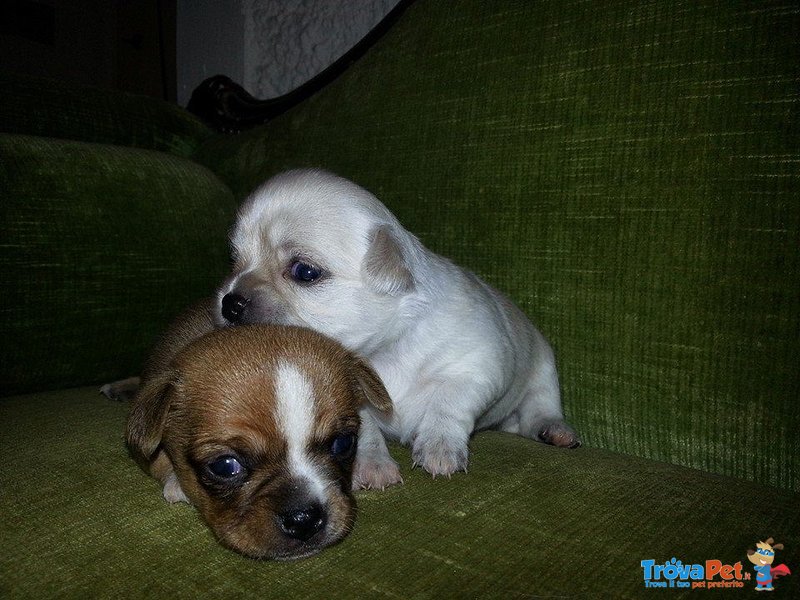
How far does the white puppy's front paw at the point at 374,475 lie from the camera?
6.12 feet

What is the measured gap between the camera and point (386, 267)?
7.73ft

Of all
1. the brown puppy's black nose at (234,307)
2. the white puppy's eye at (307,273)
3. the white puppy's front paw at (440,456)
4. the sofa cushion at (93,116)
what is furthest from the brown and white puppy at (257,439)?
the sofa cushion at (93,116)

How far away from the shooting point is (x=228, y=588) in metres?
1.30

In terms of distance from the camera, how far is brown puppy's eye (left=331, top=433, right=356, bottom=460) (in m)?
1.80

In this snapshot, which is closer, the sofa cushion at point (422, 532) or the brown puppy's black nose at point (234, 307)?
the sofa cushion at point (422, 532)

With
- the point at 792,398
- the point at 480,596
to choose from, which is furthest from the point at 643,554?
the point at 792,398

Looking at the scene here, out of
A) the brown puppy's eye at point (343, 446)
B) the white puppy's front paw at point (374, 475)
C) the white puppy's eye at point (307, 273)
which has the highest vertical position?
the white puppy's eye at point (307, 273)

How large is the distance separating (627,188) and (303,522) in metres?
1.74

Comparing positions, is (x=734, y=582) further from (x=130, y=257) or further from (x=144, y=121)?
(x=144, y=121)

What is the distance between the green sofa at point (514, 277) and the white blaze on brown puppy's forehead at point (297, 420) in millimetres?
186

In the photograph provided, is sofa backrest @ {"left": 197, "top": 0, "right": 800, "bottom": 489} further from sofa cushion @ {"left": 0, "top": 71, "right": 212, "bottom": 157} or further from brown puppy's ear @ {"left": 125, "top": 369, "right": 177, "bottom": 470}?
brown puppy's ear @ {"left": 125, "top": 369, "right": 177, "bottom": 470}

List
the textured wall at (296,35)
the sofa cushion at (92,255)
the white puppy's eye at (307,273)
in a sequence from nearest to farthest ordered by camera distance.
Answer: the white puppy's eye at (307,273) → the sofa cushion at (92,255) → the textured wall at (296,35)

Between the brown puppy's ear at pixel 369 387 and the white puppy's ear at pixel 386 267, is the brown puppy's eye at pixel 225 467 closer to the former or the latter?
the brown puppy's ear at pixel 369 387

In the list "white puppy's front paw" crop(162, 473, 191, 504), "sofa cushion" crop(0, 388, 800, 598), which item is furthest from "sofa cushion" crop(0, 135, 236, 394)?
"white puppy's front paw" crop(162, 473, 191, 504)
